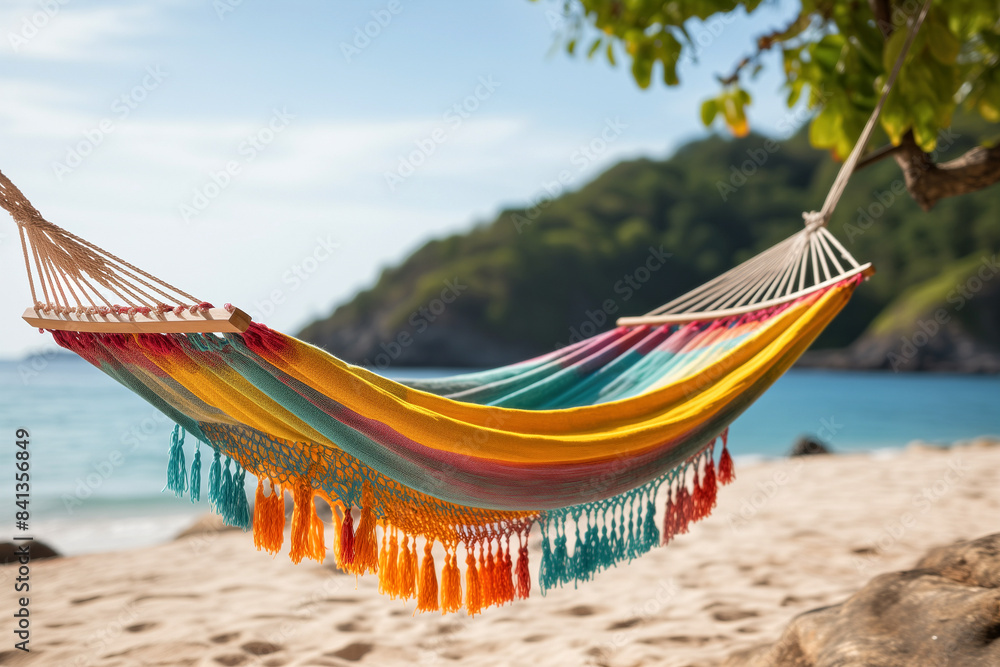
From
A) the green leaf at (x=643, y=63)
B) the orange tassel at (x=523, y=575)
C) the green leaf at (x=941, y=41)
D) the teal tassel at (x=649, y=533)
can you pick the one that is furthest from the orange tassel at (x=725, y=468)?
the green leaf at (x=643, y=63)

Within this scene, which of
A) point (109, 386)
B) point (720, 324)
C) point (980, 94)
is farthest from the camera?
point (109, 386)

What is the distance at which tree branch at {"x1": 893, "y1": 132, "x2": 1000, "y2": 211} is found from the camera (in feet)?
5.62

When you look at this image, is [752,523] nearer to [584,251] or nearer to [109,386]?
[109,386]

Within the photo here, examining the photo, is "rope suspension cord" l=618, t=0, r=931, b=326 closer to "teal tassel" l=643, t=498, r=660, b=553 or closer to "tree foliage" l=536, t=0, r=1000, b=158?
"tree foliage" l=536, t=0, r=1000, b=158

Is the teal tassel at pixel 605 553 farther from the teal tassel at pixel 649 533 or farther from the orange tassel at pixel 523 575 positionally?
the orange tassel at pixel 523 575

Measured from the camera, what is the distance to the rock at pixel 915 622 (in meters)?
1.12

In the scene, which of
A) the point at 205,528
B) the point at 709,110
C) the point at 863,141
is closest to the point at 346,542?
the point at 863,141

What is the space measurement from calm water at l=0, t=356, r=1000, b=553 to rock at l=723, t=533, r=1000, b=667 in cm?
435

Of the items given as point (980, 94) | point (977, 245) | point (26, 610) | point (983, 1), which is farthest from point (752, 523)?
point (977, 245)

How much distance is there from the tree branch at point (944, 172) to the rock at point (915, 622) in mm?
867

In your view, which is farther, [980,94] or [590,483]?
[980,94]

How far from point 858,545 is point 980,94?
1547 mm

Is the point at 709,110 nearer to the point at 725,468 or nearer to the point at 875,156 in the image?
the point at 875,156

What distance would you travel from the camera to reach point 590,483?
53.0 inches
